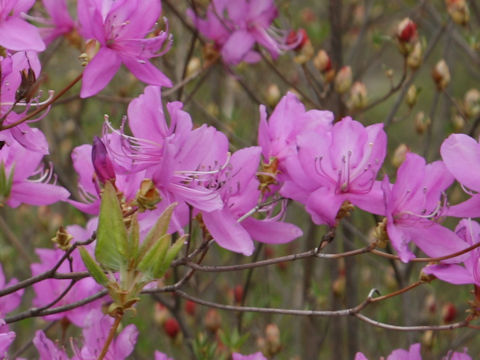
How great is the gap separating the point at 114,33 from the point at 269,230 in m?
0.44

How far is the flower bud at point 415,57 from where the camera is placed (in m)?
2.51

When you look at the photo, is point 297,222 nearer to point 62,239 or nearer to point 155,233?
point 62,239

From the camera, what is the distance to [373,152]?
1.41 meters

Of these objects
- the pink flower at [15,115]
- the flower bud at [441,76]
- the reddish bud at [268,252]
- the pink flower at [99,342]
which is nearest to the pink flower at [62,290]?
the pink flower at [99,342]

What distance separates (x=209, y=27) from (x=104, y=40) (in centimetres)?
113

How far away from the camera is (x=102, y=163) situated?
1339mm

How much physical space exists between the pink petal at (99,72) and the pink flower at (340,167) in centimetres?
34

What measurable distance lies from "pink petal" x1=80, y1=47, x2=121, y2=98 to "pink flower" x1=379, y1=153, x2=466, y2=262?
0.52 m

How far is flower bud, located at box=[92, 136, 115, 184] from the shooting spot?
133 centimetres

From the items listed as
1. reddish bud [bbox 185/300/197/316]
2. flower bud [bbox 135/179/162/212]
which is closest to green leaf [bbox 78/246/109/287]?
flower bud [bbox 135/179/162/212]

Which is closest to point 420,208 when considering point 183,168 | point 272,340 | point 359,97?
point 183,168

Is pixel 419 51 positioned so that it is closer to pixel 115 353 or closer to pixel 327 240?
pixel 327 240

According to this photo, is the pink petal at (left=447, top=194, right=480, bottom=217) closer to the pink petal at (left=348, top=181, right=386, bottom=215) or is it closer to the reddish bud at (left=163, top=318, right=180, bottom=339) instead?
the pink petal at (left=348, top=181, right=386, bottom=215)

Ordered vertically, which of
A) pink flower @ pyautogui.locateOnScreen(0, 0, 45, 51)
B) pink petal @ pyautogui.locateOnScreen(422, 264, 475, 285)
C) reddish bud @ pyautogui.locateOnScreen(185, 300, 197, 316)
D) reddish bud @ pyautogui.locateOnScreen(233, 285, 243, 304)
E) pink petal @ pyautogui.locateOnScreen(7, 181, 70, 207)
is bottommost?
reddish bud @ pyautogui.locateOnScreen(185, 300, 197, 316)
